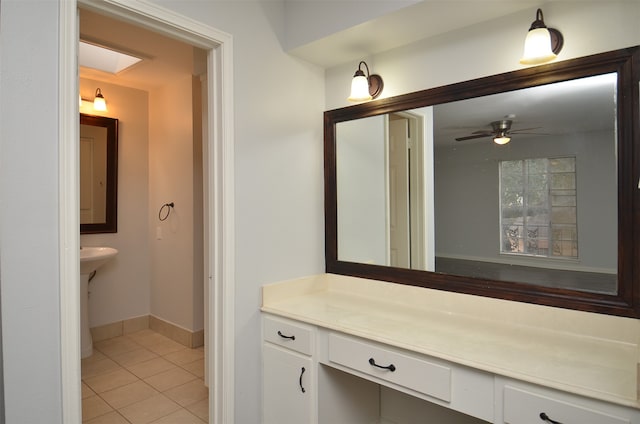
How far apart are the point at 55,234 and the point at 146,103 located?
114 inches

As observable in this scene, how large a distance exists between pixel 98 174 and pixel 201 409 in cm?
233

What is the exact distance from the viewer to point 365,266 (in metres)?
2.27

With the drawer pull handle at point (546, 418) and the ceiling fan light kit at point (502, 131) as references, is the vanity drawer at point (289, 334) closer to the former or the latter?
the drawer pull handle at point (546, 418)

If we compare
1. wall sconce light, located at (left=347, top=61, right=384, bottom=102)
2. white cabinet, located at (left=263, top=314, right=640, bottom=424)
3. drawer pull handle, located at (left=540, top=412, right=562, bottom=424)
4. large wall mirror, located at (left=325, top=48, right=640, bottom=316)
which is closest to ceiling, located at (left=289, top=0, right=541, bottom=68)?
wall sconce light, located at (left=347, top=61, right=384, bottom=102)

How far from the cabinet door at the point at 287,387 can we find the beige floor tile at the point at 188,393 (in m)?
0.78

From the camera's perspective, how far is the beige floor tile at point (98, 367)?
9.61 feet

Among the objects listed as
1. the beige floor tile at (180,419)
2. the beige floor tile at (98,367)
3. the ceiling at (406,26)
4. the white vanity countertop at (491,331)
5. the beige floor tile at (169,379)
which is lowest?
the beige floor tile at (180,419)

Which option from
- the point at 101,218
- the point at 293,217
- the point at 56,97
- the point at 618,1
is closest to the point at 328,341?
the point at 293,217

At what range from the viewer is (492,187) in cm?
182

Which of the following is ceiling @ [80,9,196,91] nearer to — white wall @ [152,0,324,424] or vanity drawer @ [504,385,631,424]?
white wall @ [152,0,324,424]

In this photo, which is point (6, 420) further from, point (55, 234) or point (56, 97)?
point (56, 97)

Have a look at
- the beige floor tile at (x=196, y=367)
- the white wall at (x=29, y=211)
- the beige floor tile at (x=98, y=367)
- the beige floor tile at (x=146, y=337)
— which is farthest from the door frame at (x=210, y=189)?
the beige floor tile at (x=146, y=337)

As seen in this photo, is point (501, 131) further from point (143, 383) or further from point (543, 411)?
point (143, 383)

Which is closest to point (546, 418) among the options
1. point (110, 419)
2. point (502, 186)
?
point (502, 186)
